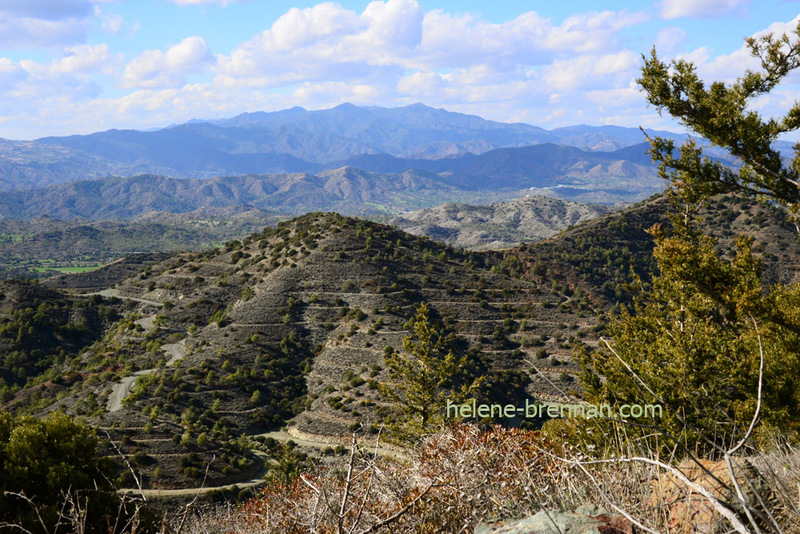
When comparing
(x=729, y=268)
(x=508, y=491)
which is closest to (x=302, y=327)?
(x=729, y=268)

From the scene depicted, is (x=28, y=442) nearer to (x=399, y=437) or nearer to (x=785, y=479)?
(x=399, y=437)

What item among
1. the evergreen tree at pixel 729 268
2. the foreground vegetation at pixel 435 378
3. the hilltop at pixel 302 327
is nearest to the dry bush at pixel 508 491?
the foreground vegetation at pixel 435 378

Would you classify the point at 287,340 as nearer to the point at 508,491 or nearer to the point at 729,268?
the point at 729,268

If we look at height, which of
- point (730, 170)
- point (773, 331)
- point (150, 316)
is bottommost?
point (150, 316)

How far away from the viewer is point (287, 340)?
6250cm

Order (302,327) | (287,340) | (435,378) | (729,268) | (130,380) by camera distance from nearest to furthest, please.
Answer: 1. (729,268)
2. (435,378)
3. (130,380)
4. (287,340)
5. (302,327)

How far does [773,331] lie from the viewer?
13148 mm

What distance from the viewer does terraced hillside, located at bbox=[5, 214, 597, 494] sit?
153ft

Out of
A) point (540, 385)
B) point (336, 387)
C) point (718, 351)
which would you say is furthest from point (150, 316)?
point (718, 351)

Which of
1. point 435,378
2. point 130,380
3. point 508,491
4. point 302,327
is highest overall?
point 508,491

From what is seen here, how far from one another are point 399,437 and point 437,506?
17.3 meters

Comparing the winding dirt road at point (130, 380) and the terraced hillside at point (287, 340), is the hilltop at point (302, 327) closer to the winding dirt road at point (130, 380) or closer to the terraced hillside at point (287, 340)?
the terraced hillside at point (287, 340)

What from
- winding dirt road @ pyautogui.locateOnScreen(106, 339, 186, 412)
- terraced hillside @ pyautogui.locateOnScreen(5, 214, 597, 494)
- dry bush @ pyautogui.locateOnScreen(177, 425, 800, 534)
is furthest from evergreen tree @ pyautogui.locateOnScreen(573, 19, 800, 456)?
winding dirt road @ pyautogui.locateOnScreen(106, 339, 186, 412)

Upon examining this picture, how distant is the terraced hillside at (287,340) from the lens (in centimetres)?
4650
